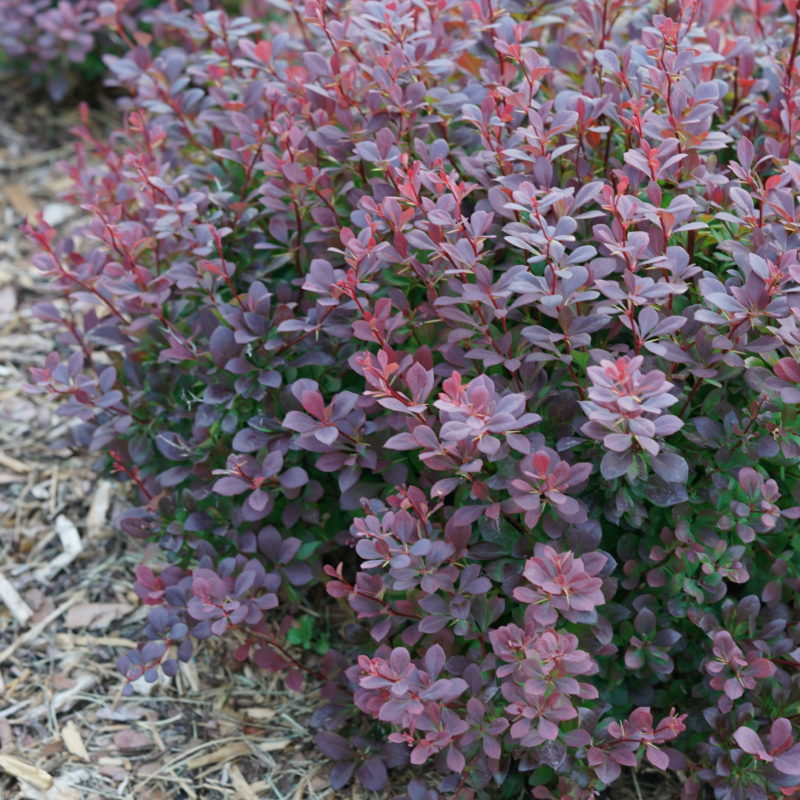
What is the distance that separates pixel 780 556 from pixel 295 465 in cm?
108

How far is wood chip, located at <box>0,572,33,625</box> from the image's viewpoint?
8.68 feet

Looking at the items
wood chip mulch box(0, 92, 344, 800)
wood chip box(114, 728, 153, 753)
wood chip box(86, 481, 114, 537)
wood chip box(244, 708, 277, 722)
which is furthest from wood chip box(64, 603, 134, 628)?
wood chip box(244, 708, 277, 722)

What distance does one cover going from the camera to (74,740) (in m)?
2.39

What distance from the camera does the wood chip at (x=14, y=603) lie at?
2.64 meters

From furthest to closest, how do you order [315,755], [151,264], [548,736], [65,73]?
[65,73], [151,264], [315,755], [548,736]

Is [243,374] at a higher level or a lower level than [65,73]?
higher

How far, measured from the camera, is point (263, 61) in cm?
245

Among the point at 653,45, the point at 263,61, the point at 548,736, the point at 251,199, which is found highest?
the point at 653,45

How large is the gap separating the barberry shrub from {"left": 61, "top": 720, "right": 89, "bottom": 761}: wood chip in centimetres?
43

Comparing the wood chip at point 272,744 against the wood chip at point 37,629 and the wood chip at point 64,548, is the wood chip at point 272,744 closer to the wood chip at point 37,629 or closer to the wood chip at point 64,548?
the wood chip at point 37,629

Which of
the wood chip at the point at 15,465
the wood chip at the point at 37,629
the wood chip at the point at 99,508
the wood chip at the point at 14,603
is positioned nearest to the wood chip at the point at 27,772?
the wood chip at the point at 37,629

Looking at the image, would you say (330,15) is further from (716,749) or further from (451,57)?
(716,749)

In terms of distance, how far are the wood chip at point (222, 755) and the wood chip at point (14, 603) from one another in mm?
650

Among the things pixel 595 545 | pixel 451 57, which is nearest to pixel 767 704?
pixel 595 545
